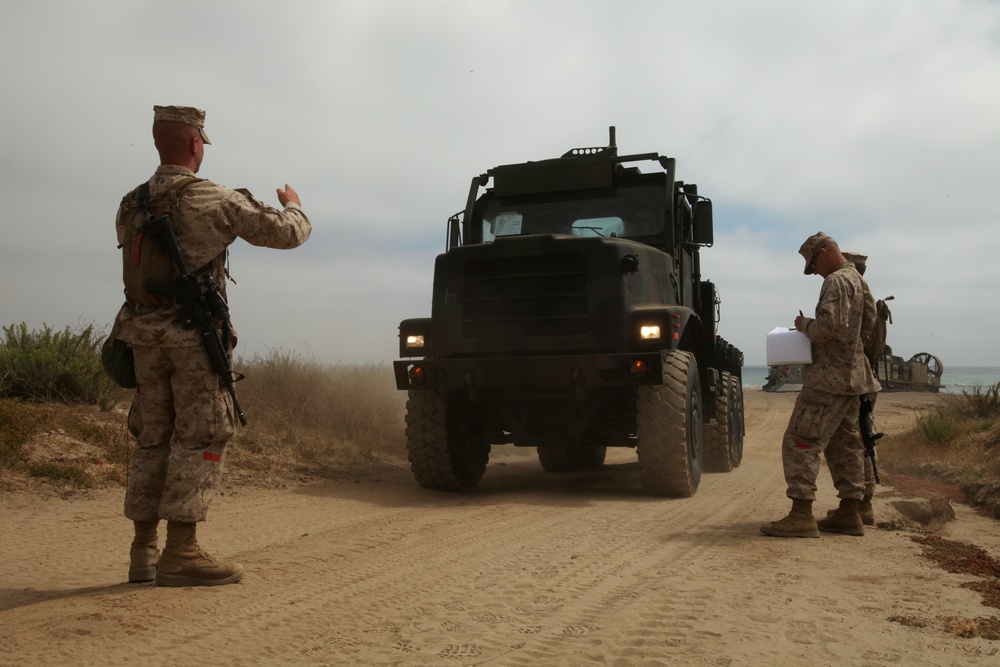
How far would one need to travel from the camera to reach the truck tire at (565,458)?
33.9ft

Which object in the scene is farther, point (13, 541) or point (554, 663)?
point (13, 541)

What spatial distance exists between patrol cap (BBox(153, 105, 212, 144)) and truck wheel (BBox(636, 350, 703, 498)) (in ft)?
13.4

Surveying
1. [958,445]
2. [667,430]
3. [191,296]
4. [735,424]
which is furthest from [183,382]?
[958,445]

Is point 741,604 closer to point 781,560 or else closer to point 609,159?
point 781,560

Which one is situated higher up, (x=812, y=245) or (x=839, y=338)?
(x=812, y=245)

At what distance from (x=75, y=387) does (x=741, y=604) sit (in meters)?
7.62

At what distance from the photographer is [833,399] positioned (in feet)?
18.2

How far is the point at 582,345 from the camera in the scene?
7102 millimetres

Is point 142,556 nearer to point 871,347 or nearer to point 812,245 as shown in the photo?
point 812,245

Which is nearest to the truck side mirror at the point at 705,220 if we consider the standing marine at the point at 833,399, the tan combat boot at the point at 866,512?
the standing marine at the point at 833,399

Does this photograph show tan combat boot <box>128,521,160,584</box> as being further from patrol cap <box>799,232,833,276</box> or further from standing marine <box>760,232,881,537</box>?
patrol cap <box>799,232,833,276</box>

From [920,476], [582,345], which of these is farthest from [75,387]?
[920,476]

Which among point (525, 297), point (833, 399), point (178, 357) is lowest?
point (833, 399)

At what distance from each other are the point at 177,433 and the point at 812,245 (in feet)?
13.8
